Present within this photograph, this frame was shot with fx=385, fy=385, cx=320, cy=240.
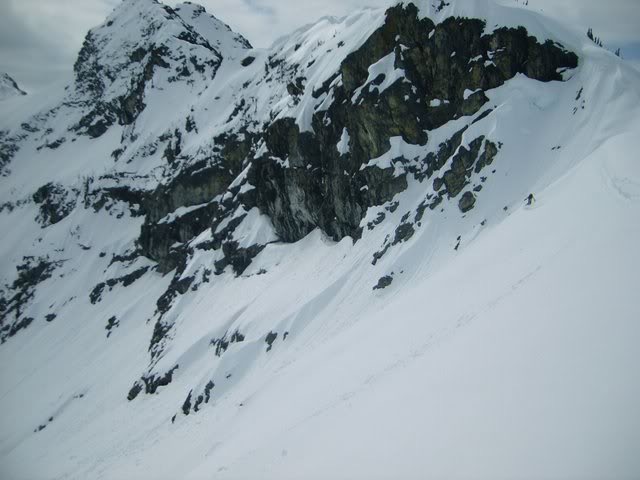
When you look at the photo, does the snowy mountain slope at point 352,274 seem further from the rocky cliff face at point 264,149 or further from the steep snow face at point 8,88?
the steep snow face at point 8,88

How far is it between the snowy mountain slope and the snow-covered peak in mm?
19976

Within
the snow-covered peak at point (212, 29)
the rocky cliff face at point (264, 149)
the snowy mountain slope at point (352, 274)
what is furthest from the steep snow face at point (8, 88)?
the snowy mountain slope at point (352, 274)

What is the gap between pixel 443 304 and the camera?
54.1ft

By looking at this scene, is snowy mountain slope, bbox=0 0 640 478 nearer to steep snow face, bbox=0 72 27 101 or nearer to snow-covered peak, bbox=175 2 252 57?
snow-covered peak, bbox=175 2 252 57

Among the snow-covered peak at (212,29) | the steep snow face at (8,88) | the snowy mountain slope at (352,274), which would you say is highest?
→ the steep snow face at (8,88)

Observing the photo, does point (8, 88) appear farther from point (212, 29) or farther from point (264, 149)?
point (264, 149)

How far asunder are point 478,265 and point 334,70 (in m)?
33.6

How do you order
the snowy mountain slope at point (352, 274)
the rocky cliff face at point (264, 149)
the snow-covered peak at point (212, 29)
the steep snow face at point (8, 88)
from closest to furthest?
1. the snowy mountain slope at point (352, 274)
2. the rocky cliff face at point (264, 149)
3. the snow-covered peak at point (212, 29)
4. the steep snow face at point (8, 88)

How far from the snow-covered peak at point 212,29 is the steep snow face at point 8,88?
112 m

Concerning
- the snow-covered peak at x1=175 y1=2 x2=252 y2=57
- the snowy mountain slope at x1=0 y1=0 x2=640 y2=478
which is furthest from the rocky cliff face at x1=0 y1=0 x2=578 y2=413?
the snow-covered peak at x1=175 y1=2 x2=252 y2=57

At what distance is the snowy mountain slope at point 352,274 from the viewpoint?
7.90 meters

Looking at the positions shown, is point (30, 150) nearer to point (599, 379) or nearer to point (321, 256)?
point (321, 256)

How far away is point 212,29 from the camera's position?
10556cm

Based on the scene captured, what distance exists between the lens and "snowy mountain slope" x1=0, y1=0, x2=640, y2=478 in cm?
790
